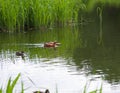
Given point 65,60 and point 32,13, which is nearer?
point 65,60

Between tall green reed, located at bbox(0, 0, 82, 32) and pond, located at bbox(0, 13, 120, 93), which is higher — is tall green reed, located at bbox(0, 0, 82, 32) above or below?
above

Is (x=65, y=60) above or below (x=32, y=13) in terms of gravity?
below

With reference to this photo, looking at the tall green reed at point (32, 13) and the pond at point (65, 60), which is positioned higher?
the tall green reed at point (32, 13)

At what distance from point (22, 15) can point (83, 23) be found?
162 inches

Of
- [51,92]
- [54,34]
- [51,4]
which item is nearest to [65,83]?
[51,92]

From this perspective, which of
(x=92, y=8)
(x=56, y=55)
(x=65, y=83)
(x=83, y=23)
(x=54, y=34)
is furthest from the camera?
(x=92, y=8)

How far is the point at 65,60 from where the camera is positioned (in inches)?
393

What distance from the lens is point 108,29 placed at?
16453 mm

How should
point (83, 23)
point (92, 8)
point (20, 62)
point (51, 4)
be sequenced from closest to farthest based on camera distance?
point (20, 62), point (51, 4), point (83, 23), point (92, 8)

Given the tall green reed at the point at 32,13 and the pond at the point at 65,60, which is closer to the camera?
the pond at the point at 65,60

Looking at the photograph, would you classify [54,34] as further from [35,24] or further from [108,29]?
[108,29]

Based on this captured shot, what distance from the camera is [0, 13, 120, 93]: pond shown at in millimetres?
7551

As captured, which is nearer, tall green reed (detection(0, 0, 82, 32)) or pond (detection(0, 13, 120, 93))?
pond (detection(0, 13, 120, 93))

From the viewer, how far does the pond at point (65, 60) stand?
755 cm
